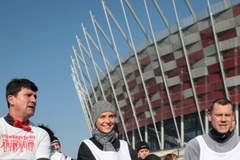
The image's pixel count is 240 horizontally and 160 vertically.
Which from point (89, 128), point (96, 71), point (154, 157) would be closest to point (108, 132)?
point (154, 157)

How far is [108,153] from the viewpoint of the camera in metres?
4.30

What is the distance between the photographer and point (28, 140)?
12.3 feet


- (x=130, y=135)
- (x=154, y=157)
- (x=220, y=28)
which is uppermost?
(x=220, y=28)

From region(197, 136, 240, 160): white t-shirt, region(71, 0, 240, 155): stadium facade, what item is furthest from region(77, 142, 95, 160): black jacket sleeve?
region(71, 0, 240, 155): stadium facade

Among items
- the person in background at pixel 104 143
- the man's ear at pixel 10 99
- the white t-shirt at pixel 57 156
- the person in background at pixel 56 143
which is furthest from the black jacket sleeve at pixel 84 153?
the person in background at pixel 56 143

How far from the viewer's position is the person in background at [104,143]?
4.30 metres

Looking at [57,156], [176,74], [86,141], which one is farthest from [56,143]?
[176,74]

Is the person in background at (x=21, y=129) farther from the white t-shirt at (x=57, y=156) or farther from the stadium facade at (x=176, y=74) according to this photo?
the stadium facade at (x=176, y=74)

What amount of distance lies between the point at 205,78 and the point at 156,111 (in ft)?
23.5

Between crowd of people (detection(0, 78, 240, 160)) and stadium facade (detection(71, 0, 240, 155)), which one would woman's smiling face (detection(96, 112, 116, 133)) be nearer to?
crowd of people (detection(0, 78, 240, 160))

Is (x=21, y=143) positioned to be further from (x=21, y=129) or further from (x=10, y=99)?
(x=10, y=99)

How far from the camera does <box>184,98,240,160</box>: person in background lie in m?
3.91

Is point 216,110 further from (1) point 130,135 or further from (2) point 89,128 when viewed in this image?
(2) point 89,128

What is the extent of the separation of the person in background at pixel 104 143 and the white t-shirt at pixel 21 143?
592 millimetres
